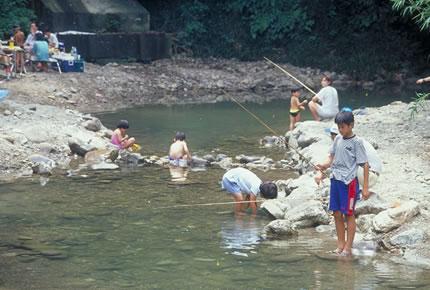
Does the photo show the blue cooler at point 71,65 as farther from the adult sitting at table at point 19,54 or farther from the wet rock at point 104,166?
the wet rock at point 104,166

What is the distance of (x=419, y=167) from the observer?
529 inches

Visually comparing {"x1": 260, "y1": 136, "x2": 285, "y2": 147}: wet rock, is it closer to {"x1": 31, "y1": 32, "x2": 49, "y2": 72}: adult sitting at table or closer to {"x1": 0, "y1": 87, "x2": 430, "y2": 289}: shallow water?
{"x1": 0, "y1": 87, "x2": 430, "y2": 289}: shallow water

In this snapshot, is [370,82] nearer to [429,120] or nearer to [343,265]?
[429,120]

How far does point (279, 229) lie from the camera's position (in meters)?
11.5

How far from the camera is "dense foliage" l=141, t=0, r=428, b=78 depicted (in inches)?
1314

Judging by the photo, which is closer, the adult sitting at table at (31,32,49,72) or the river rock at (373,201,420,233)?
the river rock at (373,201,420,233)

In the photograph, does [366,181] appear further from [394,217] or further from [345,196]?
[394,217]

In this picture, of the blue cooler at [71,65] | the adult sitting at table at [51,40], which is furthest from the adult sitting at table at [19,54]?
the blue cooler at [71,65]

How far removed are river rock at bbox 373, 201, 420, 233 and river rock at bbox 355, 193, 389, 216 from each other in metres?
0.45

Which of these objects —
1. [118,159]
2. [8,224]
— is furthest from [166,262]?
[118,159]

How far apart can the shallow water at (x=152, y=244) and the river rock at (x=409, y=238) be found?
302 millimetres

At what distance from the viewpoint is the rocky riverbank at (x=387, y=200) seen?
10.6 meters

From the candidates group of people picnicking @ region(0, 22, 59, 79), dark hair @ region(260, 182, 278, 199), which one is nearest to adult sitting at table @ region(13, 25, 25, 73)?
group of people picnicking @ region(0, 22, 59, 79)

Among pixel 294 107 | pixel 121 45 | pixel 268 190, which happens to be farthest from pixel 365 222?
pixel 121 45
